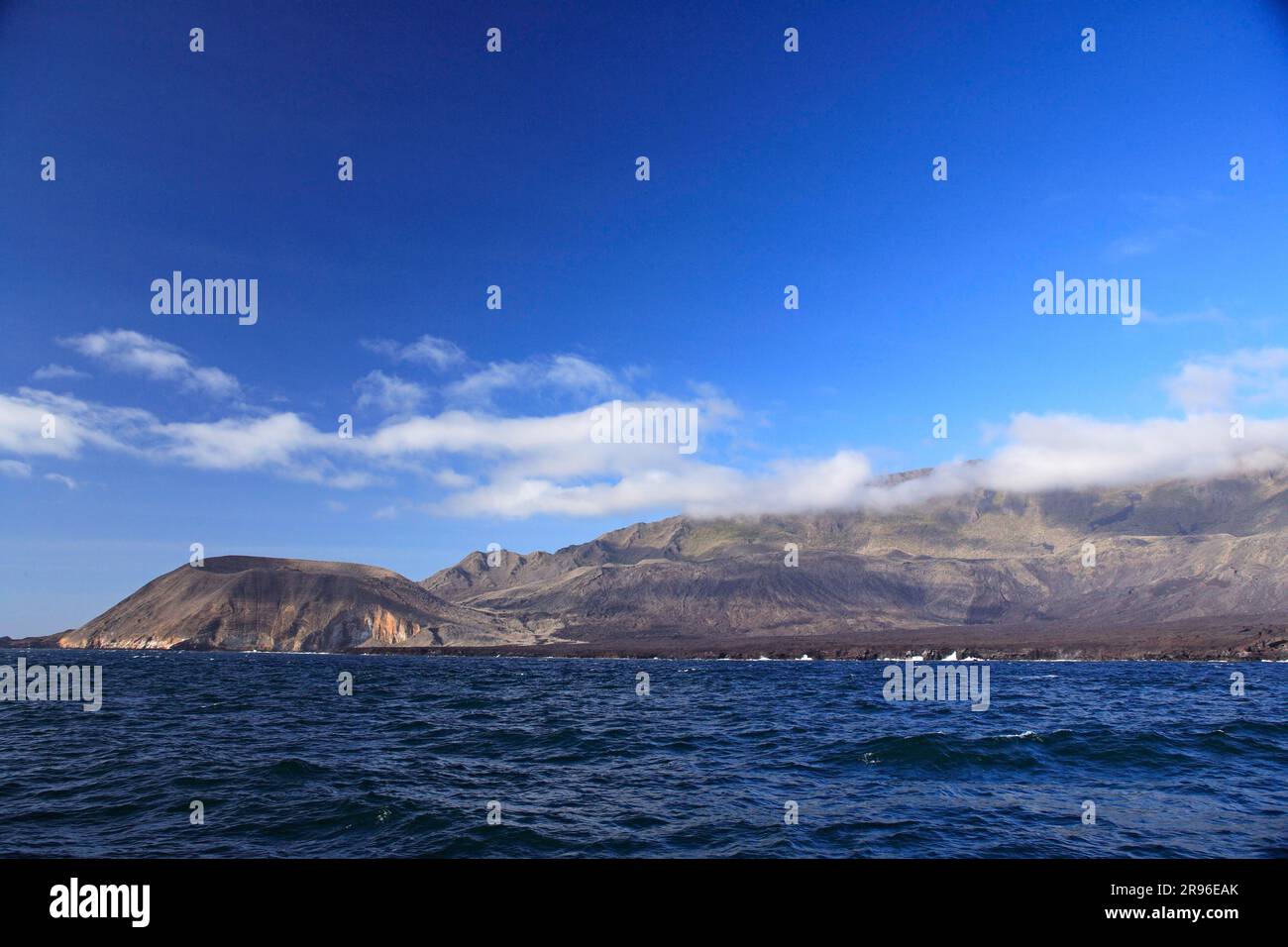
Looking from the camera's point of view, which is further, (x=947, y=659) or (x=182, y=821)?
(x=947, y=659)

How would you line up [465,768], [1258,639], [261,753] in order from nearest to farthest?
[465,768] < [261,753] < [1258,639]

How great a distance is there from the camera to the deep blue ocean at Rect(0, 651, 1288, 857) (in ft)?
53.9

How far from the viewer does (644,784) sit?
2277 cm

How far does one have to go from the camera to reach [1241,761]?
2605cm

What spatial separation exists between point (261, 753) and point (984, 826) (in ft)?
85.1

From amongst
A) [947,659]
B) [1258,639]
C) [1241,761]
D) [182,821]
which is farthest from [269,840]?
[1258,639]

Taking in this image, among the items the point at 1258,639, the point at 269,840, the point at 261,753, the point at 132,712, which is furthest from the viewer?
the point at 1258,639

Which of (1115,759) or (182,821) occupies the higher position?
(182,821)

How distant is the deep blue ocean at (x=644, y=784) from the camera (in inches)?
647
